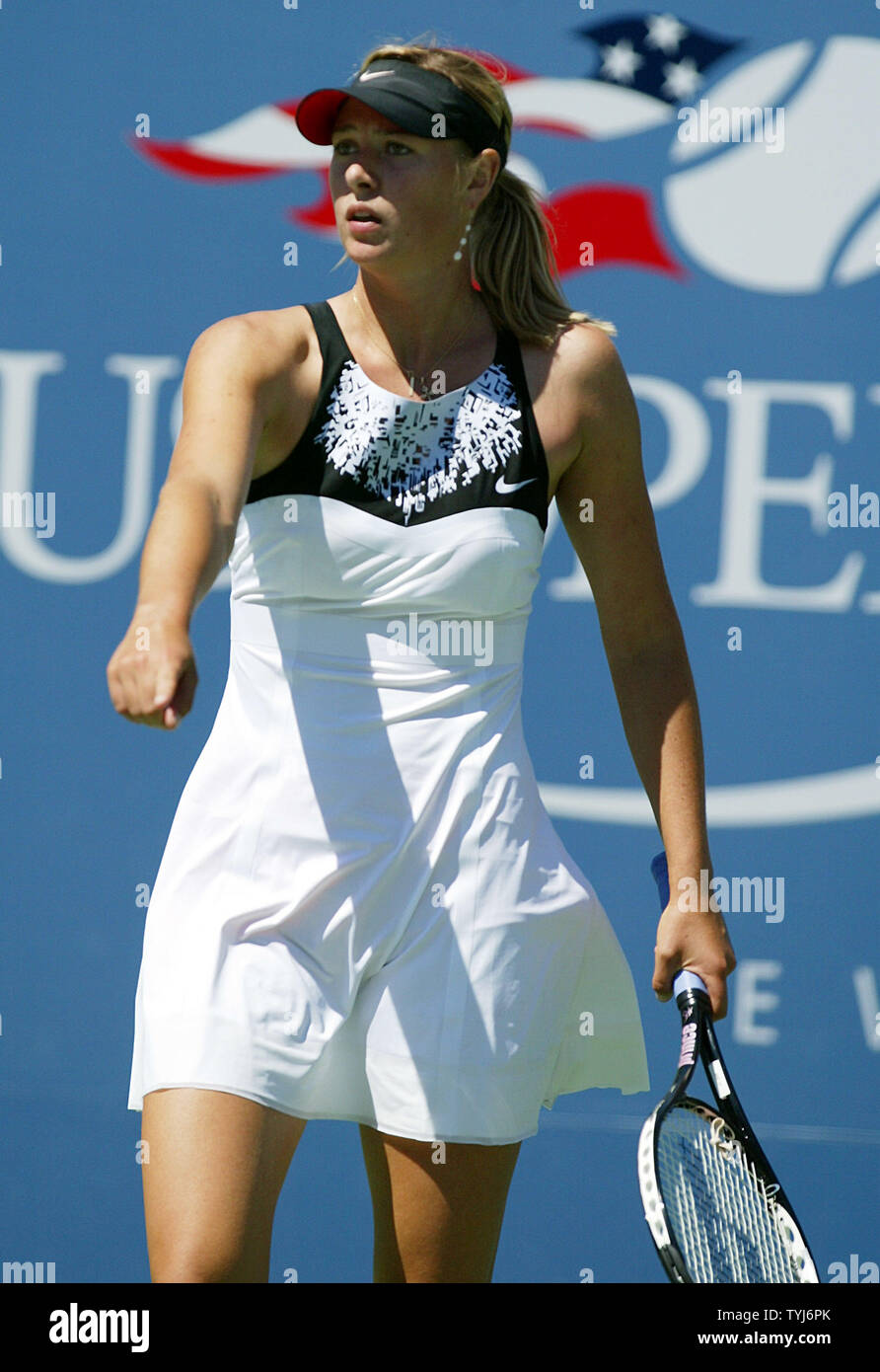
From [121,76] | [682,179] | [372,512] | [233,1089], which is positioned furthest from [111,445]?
[233,1089]

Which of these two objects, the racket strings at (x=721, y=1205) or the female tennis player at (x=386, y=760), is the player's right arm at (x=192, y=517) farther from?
the racket strings at (x=721, y=1205)

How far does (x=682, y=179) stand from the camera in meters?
3.34

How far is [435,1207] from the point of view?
200 cm

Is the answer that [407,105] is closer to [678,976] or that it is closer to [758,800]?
[678,976]

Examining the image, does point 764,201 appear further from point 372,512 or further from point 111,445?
point 372,512

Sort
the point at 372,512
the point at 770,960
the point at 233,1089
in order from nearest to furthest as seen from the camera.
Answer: the point at 233,1089
the point at 372,512
the point at 770,960

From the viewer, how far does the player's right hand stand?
1476 millimetres

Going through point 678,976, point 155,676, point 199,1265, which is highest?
point 155,676

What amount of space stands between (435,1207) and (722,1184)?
0.35m

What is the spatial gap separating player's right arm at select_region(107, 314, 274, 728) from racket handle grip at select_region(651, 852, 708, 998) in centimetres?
80

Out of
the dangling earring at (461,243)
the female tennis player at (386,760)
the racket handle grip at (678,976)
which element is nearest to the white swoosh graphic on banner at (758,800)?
the racket handle grip at (678,976)

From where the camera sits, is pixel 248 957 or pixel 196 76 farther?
pixel 196 76

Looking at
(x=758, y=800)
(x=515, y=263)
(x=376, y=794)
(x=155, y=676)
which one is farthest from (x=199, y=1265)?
(x=758, y=800)
